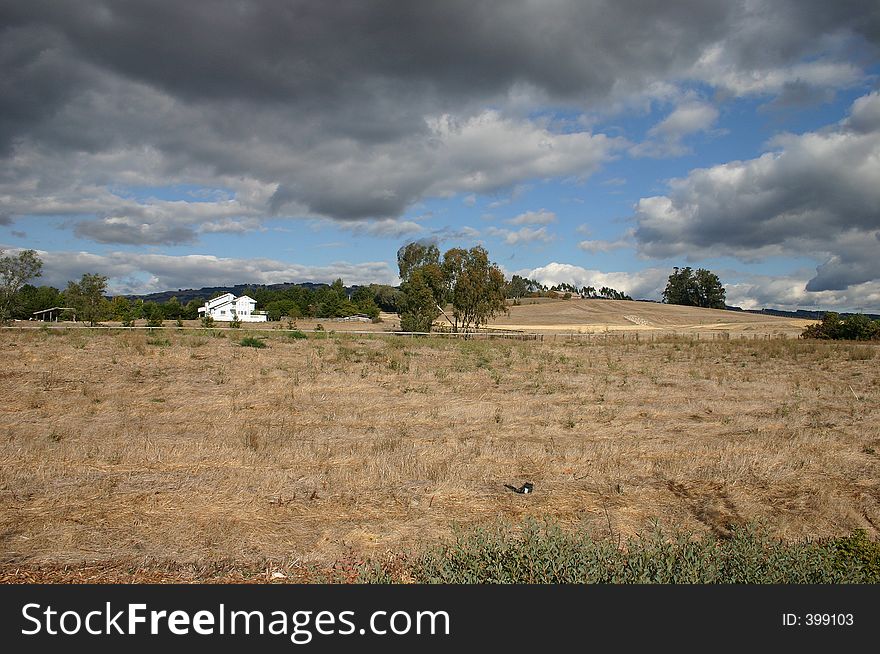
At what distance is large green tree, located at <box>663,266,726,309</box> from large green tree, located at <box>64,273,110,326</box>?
155m

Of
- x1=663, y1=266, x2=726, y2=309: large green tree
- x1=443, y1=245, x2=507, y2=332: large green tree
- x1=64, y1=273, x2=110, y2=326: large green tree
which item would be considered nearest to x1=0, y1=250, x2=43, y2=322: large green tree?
x1=64, y1=273, x2=110, y2=326: large green tree

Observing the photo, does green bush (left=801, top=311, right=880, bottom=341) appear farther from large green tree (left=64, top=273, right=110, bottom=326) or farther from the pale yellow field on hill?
large green tree (left=64, top=273, right=110, bottom=326)

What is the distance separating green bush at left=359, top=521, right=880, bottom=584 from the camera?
5996 mm

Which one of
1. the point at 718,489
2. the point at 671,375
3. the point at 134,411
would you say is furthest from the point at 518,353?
the point at 718,489

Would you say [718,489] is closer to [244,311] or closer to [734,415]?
[734,415]

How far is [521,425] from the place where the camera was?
1602cm

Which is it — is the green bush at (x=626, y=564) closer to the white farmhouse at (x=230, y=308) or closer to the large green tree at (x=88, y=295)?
the large green tree at (x=88, y=295)

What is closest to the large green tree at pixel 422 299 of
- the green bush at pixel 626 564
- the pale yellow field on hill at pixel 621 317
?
the pale yellow field on hill at pixel 621 317

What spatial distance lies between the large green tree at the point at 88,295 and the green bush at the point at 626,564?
6958 centimetres

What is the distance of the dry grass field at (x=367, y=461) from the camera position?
26.4 feet

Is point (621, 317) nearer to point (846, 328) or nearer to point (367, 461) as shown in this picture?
point (846, 328)

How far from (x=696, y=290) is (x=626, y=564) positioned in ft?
603

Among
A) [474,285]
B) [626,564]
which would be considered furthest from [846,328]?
[626,564]

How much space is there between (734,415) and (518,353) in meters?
21.9
